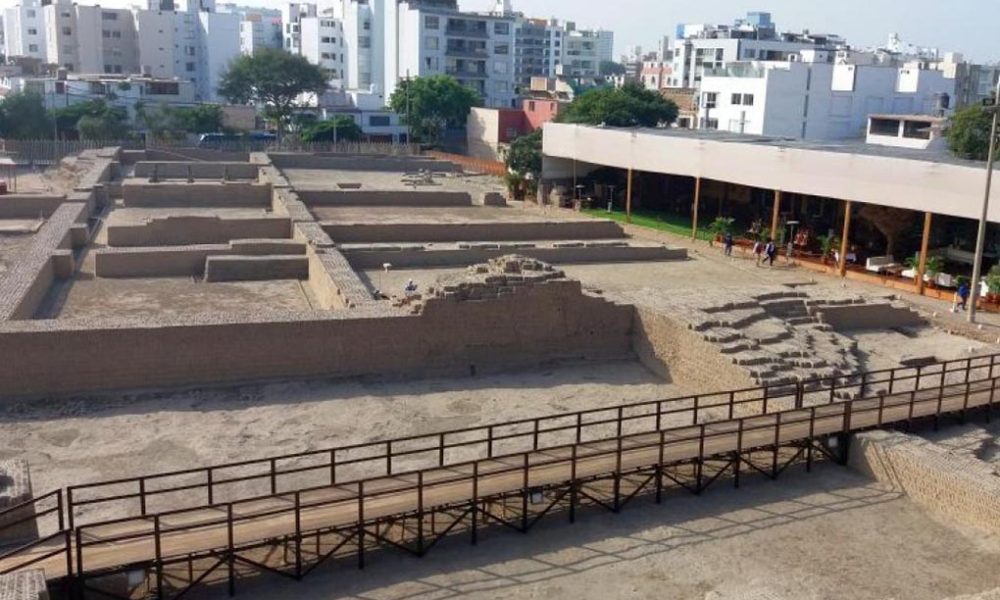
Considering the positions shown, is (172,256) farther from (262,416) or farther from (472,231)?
(262,416)

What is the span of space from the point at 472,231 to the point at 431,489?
17.3 metres

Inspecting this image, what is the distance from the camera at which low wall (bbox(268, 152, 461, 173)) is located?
139 ft

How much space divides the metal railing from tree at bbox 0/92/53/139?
4490cm

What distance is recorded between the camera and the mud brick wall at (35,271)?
57.2 feet

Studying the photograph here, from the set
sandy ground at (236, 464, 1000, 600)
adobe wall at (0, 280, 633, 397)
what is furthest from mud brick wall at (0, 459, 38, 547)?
adobe wall at (0, 280, 633, 397)

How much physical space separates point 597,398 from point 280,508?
690 cm

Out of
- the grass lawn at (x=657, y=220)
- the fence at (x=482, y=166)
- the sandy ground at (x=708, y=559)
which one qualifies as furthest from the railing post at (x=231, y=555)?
the fence at (x=482, y=166)

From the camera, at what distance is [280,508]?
10.1 m

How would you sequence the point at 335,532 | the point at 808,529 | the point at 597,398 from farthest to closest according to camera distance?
the point at 597,398, the point at 808,529, the point at 335,532

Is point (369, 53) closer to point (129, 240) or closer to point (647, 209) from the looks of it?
point (647, 209)

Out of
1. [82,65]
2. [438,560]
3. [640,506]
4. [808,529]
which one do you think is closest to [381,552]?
[438,560]

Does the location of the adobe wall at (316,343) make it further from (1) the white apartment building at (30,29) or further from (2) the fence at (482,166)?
(1) the white apartment building at (30,29)

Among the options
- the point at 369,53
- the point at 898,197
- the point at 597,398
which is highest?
the point at 369,53

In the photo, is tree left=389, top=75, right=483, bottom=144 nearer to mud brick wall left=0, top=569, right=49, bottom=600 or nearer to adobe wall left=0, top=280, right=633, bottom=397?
adobe wall left=0, top=280, right=633, bottom=397
